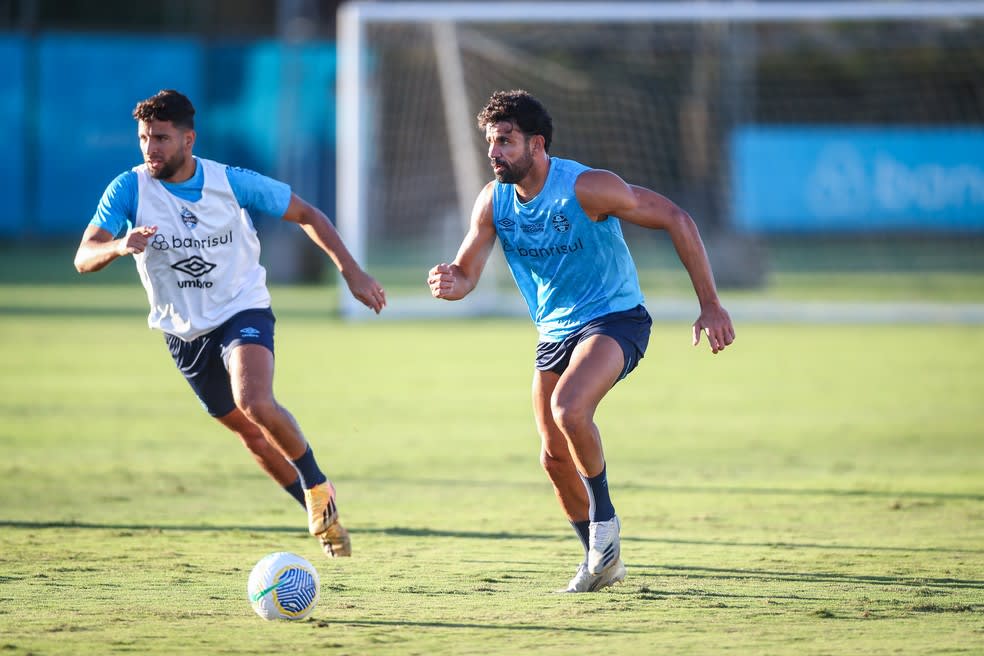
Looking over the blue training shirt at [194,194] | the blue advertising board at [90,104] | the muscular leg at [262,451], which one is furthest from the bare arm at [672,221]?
the blue advertising board at [90,104]

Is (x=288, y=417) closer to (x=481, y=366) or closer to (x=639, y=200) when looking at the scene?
(x=639, y=200)

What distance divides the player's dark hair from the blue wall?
23.2m

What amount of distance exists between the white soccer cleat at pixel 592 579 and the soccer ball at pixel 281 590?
1233 millimetres

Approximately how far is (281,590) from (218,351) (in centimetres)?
203

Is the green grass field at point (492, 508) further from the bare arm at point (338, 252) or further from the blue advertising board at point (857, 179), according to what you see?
the blue advertising board at point (857, 179)

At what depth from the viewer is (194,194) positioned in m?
7.49

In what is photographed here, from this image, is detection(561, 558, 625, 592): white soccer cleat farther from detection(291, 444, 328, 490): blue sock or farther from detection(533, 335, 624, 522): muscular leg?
detection(291, 444, 328, 490): blue sock

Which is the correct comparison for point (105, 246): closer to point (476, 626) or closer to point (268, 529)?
point (268, 529)

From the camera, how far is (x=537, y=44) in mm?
24766

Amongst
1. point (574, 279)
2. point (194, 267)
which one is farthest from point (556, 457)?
point (194, 267)

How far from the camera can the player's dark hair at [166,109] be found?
23.6 feet

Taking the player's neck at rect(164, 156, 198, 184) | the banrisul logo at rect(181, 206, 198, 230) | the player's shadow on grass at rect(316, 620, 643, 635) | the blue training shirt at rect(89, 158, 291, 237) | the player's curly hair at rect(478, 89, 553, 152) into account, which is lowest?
the player's shadow on grass at rect(316, 620, 643, 635)

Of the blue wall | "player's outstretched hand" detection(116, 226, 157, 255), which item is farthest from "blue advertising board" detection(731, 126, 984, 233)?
"player's outstretched hand" detection(116, 226, 157, 255)

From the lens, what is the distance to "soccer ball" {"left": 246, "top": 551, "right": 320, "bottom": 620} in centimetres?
583
